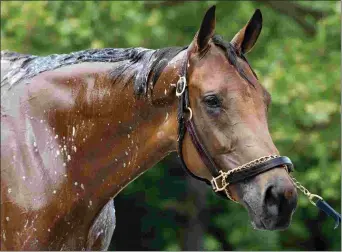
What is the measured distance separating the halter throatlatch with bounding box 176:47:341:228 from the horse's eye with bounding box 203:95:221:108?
0.27ft

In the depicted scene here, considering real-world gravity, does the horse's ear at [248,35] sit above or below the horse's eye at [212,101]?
above

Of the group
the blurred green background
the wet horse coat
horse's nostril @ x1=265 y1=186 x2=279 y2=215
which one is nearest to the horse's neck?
the wet horse coat

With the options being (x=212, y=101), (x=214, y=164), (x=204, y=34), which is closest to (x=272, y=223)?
(x=214, y=164)

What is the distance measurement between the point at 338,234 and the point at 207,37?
9813 mm

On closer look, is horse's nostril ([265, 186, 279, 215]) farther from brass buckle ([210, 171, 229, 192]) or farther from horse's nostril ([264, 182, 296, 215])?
brass buckle ([210, 171, 229, 192])

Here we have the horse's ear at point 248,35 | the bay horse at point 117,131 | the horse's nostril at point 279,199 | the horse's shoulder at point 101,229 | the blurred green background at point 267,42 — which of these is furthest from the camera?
the blurred green background at point 267,42

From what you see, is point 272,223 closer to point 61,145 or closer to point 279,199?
point 279,199

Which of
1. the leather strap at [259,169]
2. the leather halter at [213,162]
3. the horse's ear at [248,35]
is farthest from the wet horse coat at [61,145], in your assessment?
the leather strap at [259,169]

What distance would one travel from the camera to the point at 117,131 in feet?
11.3

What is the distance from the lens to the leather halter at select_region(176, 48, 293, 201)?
3029 mm

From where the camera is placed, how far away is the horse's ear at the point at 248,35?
10.9 feet

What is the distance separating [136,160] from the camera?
3408mm

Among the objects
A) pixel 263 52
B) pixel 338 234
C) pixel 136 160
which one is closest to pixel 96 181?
pixel 136 160

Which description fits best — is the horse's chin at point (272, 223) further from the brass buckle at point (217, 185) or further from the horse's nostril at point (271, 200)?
the brass buckle at point (217, 185)
